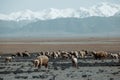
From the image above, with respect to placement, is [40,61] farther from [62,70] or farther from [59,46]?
[59,46]

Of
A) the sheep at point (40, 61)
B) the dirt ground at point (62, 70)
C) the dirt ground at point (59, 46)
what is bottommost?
the dirt ground at point (62, 70)

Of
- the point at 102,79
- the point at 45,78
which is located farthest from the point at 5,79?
the point at 102,79

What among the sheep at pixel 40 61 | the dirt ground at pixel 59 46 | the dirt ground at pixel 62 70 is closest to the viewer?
the dirt ground at pixel 62 70

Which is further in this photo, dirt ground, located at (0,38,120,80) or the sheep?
the sheep

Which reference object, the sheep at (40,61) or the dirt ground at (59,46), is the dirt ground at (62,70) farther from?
the dirt ground at (59,46)

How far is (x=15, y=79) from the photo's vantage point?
23.9m

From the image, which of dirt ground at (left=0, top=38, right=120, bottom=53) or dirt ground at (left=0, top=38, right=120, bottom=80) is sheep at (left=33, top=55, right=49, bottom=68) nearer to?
dirt ground at (left=0, top=38, right=120, bottom=80)

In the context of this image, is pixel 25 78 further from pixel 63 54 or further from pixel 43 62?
pixel 63 54

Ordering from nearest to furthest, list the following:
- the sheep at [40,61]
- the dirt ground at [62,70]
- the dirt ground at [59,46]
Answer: the dirt ground at [62,70]
the sheep at [40,61]
the dirt ground at [59,46]

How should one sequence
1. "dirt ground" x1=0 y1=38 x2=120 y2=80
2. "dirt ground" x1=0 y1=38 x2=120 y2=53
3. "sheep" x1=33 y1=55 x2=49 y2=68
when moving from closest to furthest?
"dirt ground" x1=0 y1=38 x2=120 y2=80 < "sheep" x1=33 y1=55 x2=49 y2=68 < "dirt ground" x1=0 y1=38 x2=120 y2=53

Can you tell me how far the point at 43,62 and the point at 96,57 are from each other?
38.4 ft

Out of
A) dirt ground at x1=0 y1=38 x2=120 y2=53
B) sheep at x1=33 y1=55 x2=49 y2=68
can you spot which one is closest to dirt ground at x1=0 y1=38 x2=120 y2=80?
sheep at x1=33 y1=55 x2=49 y2=68

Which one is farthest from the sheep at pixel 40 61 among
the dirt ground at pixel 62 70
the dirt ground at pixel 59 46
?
the dirt ground at pixel 59 46

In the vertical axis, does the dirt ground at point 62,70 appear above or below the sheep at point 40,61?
below
